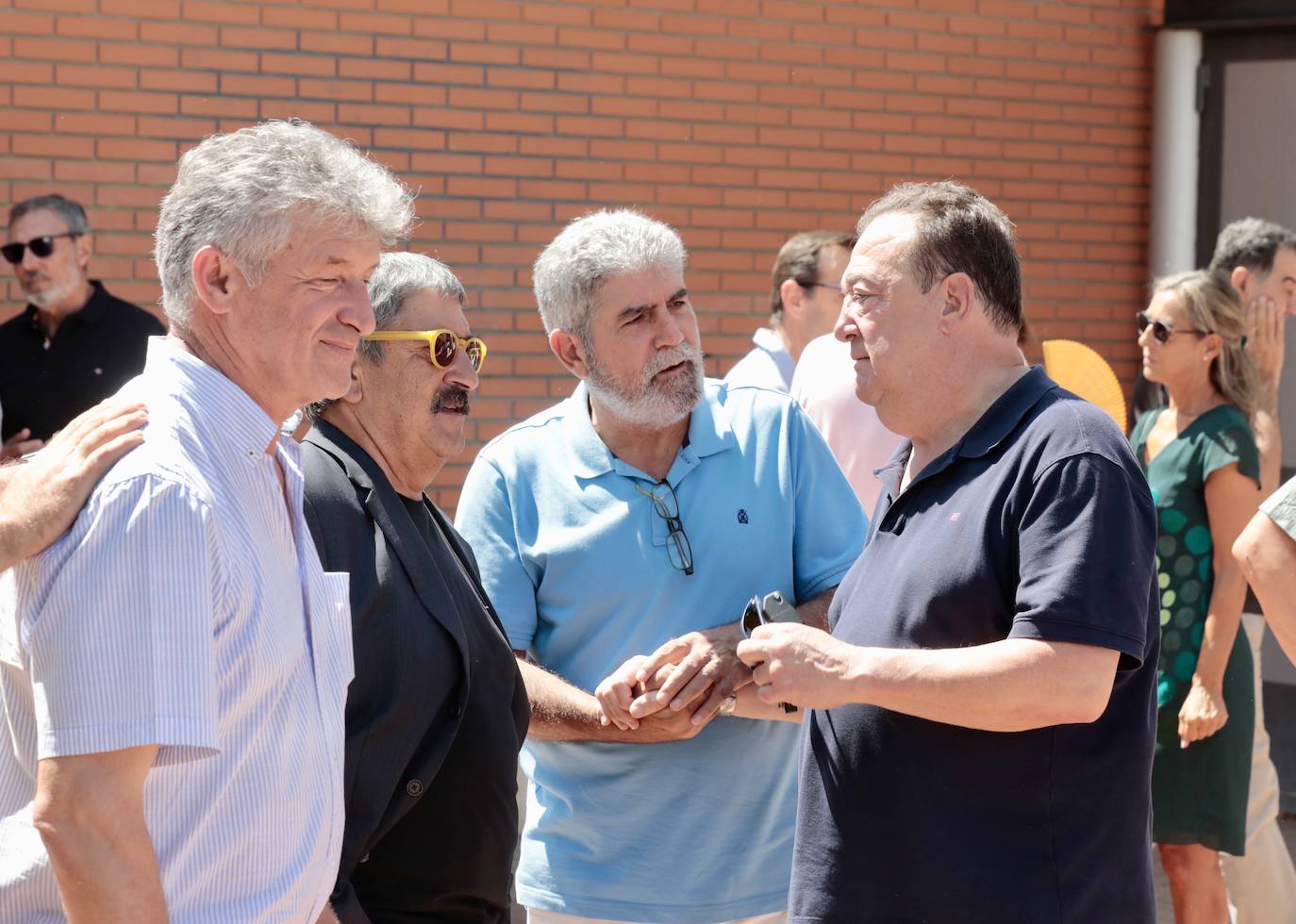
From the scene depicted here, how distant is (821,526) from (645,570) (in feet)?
1.23

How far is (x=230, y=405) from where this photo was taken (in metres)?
1.82

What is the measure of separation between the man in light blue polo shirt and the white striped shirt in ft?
3.27

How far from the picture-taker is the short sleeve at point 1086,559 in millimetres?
2113

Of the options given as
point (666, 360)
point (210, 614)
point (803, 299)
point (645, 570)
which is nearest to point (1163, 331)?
point (803, 299)

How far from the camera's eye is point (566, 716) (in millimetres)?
2902

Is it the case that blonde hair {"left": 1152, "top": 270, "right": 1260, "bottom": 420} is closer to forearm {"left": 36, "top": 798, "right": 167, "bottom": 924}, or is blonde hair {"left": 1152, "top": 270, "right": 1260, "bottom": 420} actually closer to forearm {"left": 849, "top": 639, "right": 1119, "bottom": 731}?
forearm {"left": 849, "top": 639, "right": 1119, "bottom": 731}

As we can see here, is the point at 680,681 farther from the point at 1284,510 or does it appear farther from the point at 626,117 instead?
the point at 626,117

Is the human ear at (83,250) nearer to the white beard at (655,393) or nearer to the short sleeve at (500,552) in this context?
the short sleeve at (500,552)

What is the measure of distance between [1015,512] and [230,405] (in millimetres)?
1123

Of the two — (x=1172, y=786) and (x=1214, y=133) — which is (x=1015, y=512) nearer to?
(x=1172, y=786)

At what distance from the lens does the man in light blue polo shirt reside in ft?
9.64

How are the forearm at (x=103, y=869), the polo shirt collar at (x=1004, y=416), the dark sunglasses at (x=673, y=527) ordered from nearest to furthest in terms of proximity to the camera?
the forearm at (x=103, y=869) < the polo shirt collar at (x=1004, y=416) < the dark sunglasses at (x=673, y=527)

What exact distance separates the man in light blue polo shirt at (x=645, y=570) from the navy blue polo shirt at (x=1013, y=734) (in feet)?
1.73

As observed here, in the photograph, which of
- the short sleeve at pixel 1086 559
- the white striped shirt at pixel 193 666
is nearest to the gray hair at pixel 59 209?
the white striped shirt at pixel 193 666
